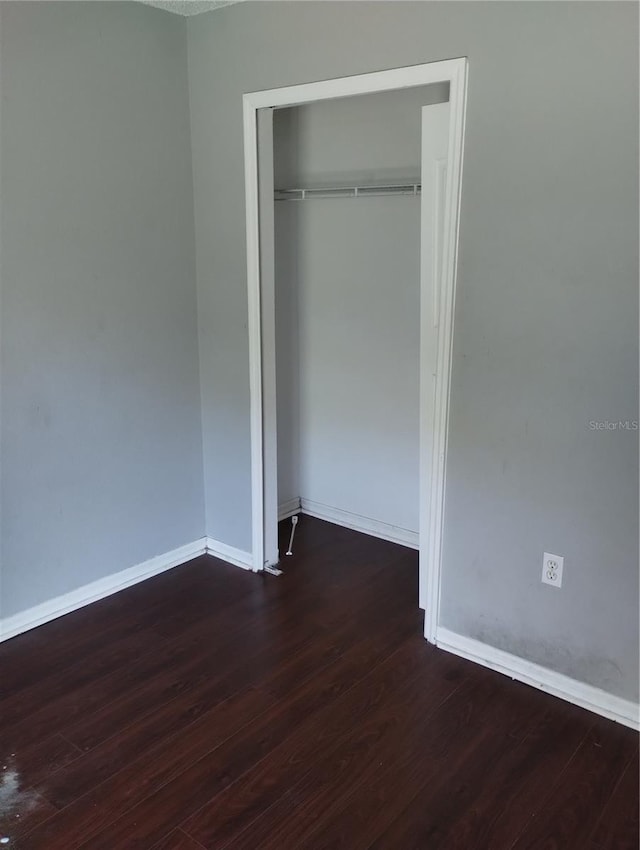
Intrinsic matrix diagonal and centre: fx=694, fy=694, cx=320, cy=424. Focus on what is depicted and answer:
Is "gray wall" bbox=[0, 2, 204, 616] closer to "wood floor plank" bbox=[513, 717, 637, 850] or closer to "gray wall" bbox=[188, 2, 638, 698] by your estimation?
"gray wall" bbox=[188, 2, 638, 698]

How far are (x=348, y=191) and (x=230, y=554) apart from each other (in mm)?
1865

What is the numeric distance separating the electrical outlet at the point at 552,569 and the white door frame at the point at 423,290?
0.40 meters

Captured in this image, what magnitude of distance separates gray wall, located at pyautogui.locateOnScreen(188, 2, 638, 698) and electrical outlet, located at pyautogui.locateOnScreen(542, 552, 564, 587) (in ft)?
0.08

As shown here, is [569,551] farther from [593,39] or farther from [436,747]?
[593,39]

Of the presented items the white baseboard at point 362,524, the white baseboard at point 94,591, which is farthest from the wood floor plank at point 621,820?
the white baseboard at point 94,591

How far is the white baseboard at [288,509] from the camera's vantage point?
390 centimetres

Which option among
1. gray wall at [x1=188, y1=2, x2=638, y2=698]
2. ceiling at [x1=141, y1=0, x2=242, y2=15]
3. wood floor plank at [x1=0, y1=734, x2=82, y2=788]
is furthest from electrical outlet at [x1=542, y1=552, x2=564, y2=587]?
ceiling at [x1=141, y1=0, x2=242, y2=15]

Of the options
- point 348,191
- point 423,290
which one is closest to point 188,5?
point 348,191

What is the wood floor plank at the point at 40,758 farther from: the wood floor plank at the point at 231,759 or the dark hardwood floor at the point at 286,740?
the wood floor plank at the point at 231,759

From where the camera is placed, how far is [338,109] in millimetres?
3398

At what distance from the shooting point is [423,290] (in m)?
2.65

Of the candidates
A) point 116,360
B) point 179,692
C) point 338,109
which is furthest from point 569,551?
point 338,109

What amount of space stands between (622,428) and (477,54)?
4.13 feet

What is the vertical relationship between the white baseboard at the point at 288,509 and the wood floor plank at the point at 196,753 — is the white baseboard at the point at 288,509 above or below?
above
